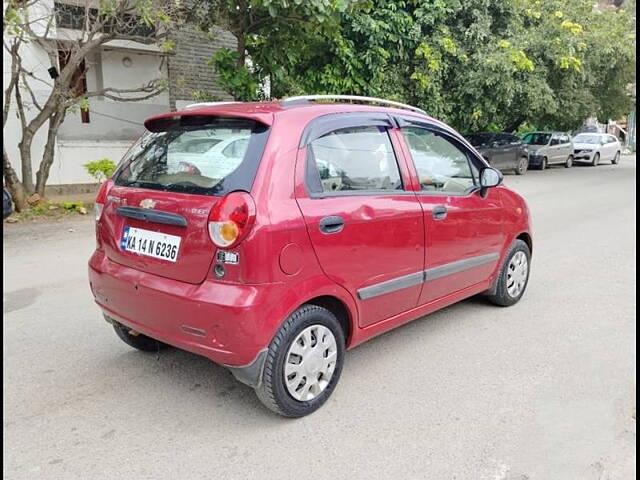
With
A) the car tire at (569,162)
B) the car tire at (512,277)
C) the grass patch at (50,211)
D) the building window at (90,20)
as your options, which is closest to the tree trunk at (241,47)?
the building window at (90,20)

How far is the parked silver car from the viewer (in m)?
20.9

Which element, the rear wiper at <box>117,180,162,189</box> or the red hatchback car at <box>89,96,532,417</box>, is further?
the rear wiper at <box>117,180,162,189</box>

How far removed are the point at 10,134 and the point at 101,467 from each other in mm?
10961

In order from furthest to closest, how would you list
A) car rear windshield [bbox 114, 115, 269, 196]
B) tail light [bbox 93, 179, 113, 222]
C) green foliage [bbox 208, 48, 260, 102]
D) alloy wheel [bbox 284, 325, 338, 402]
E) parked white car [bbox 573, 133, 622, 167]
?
parked white car [bbox 573, 133, 622, 167]
green foliage [bbox 208, 48, 260, 102]
tail light [bbox 93, 179, 113, 222]
alloy wheel [bbox 284, 325, 338, 402]
car rear windshield [bbox 114, 115, 269, 196]

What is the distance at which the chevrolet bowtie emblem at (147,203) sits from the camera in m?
3.04

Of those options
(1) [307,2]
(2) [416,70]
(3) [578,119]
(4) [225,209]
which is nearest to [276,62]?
(1) [307,2]

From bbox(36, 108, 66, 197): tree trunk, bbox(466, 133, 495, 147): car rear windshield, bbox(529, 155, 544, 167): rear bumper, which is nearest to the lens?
bbox(36, 108, 66, 197): tree trunk

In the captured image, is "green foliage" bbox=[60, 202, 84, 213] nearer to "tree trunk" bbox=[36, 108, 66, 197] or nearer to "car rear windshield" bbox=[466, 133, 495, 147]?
"tree trunk" bbox=[36, 108, 66, 197]

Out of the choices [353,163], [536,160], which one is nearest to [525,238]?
[353,163]

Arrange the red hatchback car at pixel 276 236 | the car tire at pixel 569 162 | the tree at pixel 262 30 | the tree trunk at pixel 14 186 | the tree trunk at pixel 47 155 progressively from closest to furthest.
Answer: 1. the red hatchback car at pixel 276 236
2. the tree at pixel 262 30
3. the tree trunk at pixel 14 186
4. the tree trunk at pixel 47 155
5. the car tire at pixel 569 162

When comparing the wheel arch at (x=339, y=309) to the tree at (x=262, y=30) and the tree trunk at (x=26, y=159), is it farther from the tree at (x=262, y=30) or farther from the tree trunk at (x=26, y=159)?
the tree trunk at (x=26, y=159)

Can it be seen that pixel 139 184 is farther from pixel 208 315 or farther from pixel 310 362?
pixel 310 362

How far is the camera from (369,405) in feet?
10.6

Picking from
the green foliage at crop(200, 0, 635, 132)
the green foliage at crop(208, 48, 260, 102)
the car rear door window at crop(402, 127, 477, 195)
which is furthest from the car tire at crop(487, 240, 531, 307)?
the green foliage at crop(208, 48, 260, 102)
